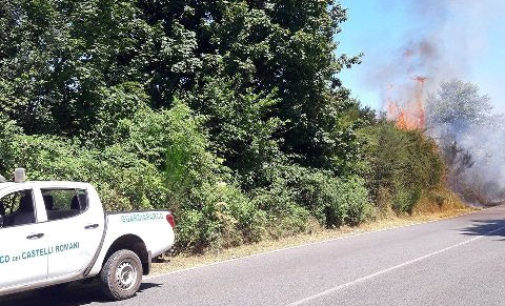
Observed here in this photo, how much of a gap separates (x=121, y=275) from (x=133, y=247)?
1.74ft

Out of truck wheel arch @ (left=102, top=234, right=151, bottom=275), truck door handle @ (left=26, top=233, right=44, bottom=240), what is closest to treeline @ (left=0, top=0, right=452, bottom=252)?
truck wheel arch @ (left=102, top=234, right=151, bottom=275)

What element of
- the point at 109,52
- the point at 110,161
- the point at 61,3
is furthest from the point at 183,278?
the point at 61,3

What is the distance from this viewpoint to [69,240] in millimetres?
7406

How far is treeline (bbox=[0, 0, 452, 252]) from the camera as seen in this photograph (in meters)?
12.7

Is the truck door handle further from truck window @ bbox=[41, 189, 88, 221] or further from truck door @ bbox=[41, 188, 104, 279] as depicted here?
truck window @ bbox=[41, 189, 88, 221]

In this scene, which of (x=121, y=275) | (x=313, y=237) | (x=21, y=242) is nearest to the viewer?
(x=21, y=242)

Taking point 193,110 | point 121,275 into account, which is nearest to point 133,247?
point 121,275

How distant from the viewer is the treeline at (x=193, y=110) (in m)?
12.7

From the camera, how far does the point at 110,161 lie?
40.6ft

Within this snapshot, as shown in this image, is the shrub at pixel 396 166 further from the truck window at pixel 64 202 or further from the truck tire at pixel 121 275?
the truck window at pixel 64 202

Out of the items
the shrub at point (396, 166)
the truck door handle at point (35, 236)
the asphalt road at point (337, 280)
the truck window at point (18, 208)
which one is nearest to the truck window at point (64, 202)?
the truck window at point (18, 208)

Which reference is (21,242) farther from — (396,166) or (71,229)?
(396,166)

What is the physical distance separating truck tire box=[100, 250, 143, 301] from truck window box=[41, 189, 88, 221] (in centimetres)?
85

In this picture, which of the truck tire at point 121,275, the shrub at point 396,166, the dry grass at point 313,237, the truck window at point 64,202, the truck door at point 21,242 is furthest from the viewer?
the shrub at point 396,166
